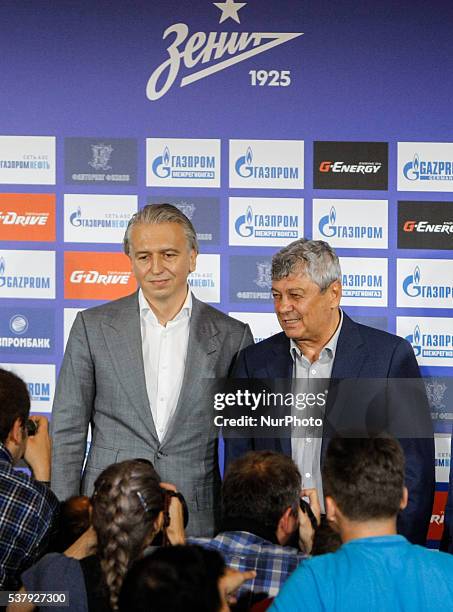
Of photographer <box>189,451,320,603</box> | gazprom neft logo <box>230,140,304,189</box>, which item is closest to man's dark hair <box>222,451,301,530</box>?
photographer <box>189,451,320,603</box>

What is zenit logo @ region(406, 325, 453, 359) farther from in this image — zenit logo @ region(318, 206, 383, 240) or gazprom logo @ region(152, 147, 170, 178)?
gazprom logo @ region(152, 147, 170, 178)

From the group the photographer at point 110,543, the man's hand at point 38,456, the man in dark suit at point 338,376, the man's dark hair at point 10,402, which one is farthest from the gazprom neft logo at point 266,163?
the photographer at point 110,543

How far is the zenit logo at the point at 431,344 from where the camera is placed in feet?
12.9

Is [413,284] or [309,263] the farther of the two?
[413,284]

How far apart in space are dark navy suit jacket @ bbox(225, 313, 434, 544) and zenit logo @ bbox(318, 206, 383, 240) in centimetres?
98

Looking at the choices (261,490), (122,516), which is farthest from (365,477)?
(122,516)

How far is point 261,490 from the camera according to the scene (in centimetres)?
216

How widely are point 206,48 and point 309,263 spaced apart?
1510 mm

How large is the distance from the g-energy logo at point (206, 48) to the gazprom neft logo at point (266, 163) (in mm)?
402

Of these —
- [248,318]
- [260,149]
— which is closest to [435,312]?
[248,318]

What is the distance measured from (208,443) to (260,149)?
1.50 m

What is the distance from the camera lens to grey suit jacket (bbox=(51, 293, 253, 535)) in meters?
3.04

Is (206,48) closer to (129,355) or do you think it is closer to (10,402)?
(129,355)
